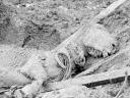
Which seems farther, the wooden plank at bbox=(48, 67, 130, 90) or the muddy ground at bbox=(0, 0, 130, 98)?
the muddy ground at bbox=(0, 0, 130, 98)

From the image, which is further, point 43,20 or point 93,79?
point 43,20

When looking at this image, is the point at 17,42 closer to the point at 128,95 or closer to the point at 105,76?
the point at 105,76

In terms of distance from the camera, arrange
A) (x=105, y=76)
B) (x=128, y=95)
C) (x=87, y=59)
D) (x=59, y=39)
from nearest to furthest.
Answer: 1. (x=128, y=95)
2. (x=105, y=76)
3. (x=87, y=59)
4. (x=59, y=39)

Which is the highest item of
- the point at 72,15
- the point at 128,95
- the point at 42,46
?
the point at 72,15

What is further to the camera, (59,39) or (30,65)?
(59,39)

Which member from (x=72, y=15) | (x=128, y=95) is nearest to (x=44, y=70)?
(x=128, y=95)

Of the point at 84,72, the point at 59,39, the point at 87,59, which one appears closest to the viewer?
the point at 84,72

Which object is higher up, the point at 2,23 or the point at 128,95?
the point at 2,23

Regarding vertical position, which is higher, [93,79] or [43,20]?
[43,20]

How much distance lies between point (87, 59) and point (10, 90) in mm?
1407

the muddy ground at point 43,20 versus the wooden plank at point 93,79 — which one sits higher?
the muddy ground at point 43,20

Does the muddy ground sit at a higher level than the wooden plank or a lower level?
higher

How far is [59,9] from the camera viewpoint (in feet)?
26.2

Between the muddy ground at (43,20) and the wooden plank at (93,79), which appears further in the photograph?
the muddy ground at (43,20)
